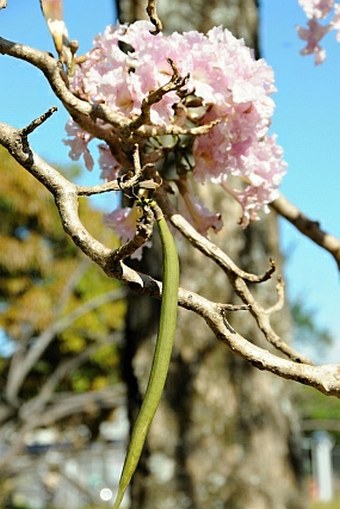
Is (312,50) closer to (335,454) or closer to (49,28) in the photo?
(49,28)

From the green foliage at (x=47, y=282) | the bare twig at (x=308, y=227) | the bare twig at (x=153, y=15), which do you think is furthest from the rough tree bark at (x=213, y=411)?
the green foliage at (x=47, y=282)

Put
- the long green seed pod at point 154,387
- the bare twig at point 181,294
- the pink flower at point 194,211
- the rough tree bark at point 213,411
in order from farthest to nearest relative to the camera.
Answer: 1. the rough tree bark at point 213,411
2. the pink flower at point 194,211
3. the bare twig at point 181,294
4. the long green seed pod at point 154,387

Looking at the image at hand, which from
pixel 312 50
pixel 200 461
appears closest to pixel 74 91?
pixel 312 50

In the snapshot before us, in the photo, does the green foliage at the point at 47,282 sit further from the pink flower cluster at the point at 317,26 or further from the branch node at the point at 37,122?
the branch node at the point at 37,122

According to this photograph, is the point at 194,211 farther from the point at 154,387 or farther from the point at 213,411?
the point at 213,411

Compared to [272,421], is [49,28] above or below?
below

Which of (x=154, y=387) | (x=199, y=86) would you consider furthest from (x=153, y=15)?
(x=154, y=387)
